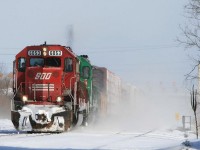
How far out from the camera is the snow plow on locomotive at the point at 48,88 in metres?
20.3

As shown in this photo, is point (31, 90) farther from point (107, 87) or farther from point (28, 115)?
point (107, 87)

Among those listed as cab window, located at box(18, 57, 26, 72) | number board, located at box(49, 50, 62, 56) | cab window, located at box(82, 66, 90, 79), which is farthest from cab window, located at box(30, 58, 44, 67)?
cab window, located at box(82, 66, 90, 79)

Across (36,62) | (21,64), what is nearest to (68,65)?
(36,62)

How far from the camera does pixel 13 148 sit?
12852mm

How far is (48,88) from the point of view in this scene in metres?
21.4

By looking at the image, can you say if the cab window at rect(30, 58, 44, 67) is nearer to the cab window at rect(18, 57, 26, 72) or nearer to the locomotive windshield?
the locomotive windshield

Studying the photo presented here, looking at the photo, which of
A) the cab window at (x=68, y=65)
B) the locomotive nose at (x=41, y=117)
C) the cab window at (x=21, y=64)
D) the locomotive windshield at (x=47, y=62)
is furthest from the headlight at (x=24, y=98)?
the cab window at (x=68, y=65)

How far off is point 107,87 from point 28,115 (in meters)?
16.0

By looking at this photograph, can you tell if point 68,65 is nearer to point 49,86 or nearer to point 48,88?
point 49,86

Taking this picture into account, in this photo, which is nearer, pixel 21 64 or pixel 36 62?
pixel 36 62

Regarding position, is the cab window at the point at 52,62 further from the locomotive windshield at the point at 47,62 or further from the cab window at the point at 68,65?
the cab window at the point at 68,65

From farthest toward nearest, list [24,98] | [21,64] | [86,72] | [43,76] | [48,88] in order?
[86,72] < [21,64] < [43,76] < [48,88] < [24,98]

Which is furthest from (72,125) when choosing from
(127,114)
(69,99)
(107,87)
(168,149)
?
(127,114)

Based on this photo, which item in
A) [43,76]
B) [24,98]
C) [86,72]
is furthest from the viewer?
[86,72]
